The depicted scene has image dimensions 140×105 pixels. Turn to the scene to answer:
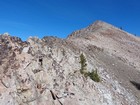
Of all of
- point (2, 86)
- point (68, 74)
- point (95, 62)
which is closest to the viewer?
point (2, 86)

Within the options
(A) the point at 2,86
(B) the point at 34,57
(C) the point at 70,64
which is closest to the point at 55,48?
(C) the point at 70,64

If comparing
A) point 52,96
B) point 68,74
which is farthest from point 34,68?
point 68,74

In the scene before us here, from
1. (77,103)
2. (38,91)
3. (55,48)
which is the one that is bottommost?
(77,103)

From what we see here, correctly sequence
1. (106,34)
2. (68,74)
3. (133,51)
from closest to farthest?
(68,74) < (133,51) < (106,34)

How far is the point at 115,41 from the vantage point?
62.8 metres

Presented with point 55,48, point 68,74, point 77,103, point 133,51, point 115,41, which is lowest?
point 77,103

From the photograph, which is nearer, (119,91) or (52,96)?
(52,96)

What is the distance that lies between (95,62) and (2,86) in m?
18.5

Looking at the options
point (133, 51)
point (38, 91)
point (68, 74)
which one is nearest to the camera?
point (38, 91)

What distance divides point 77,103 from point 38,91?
4473 millimetres

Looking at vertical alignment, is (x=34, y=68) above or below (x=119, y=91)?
above

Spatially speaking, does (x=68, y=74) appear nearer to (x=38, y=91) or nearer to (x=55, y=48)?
(x=55, y=48)

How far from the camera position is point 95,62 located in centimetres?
3631

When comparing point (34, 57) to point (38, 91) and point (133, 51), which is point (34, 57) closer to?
point (38, 91)
